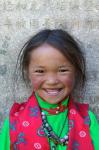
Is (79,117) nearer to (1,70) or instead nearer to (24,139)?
(24,139)

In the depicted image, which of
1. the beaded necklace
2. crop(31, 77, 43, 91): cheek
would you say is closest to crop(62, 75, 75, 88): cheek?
crop(31, 77, 43, 91): cheek

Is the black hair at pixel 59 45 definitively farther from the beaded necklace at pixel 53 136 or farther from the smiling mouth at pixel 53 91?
the beaded necklace at pixel 53 136

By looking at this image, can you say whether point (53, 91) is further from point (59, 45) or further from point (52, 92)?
point (59, 45)

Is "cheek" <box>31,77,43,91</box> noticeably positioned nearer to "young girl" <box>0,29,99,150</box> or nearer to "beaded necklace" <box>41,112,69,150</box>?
"young girl" <box>0,29,99,150</box>

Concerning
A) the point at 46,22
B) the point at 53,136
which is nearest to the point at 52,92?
the point at 53,136

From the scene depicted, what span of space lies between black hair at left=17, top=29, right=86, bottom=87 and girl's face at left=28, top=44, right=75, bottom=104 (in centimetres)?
3

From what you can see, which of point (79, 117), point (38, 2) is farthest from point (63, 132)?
point (38, 2)

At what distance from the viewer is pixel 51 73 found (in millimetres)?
2289

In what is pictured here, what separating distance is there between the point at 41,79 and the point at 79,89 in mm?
392

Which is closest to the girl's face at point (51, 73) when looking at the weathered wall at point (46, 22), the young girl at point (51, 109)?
the young girl at point (51, 109)

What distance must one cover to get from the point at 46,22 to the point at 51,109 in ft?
1.60

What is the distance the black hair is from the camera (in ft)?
7.65

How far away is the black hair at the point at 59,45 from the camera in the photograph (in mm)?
2332

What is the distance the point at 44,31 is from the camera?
2.44 metres
